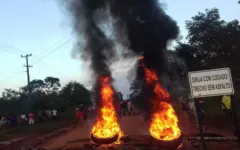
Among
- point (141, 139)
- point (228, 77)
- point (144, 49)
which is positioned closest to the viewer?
point (228, 77)

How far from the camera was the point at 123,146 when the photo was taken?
12367mm

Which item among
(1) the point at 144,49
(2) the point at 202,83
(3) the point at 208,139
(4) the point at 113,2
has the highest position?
(4) the point at 113,2

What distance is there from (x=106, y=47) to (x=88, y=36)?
1023 mm

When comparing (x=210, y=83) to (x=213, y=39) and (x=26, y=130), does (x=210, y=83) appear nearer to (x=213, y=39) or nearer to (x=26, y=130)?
(x=26, y=130)

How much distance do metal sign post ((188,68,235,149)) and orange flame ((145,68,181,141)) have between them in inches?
217

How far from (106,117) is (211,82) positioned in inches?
348

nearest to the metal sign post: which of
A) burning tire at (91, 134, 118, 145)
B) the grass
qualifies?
burning tire at (91, 134, 118, 145)

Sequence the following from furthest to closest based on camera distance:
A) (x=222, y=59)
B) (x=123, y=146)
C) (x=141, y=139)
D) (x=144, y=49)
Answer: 1. (x=222, y=59)
2. (x=144, y=49)
3. (x=141, y=139)
4. (x=123, y=146)

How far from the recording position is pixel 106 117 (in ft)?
49.7

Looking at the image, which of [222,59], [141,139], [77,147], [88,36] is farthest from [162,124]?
[222,59]

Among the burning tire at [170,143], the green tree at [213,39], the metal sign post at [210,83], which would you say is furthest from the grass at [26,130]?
the green tree at [213,39]

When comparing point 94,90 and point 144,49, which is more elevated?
point 144,49

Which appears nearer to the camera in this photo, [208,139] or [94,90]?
[208,139]

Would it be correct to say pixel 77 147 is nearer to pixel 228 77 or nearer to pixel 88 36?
pixel 88 36
